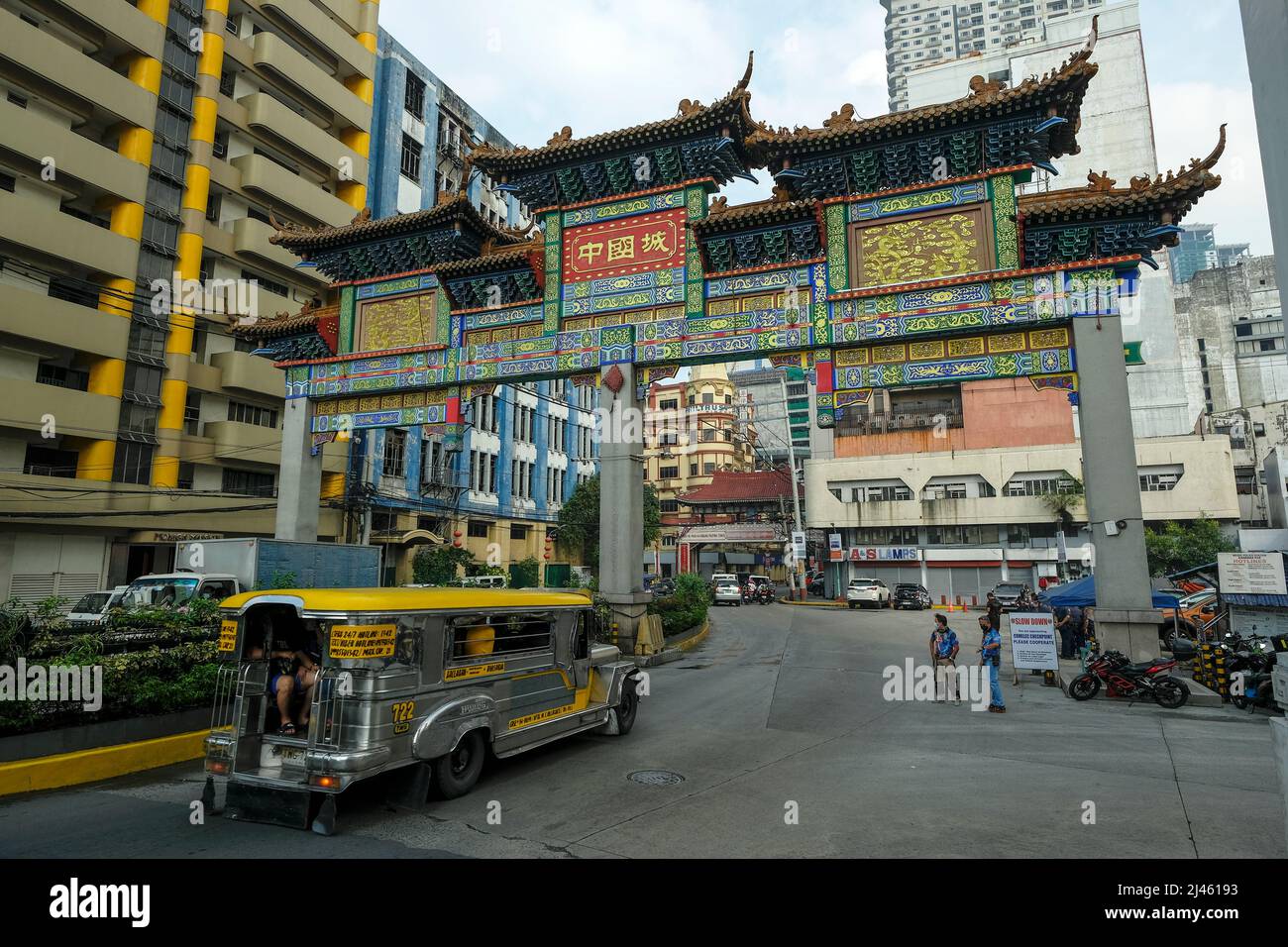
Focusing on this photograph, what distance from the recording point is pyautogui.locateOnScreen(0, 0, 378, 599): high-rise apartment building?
2236cm

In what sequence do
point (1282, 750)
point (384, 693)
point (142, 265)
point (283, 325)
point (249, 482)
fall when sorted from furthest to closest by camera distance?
point (249, 482) → point (142, 265) → point (283, 325) → point (384, 693) → point (1282, 750)

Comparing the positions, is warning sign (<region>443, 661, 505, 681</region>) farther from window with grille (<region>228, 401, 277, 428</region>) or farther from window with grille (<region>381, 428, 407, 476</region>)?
window with grille (<region>381, 428, 407, 476</region>)

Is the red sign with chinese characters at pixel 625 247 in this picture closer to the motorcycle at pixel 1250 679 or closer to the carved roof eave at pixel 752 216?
the carved roof eave at pixel 752 216

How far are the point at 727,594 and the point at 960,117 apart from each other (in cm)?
2982

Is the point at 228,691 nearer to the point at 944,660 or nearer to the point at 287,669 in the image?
the point at 287,669

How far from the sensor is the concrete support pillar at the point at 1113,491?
13148mm

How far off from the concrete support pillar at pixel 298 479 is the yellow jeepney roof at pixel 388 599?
549 inches

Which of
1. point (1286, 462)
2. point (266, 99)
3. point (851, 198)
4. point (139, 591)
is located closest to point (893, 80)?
point (1286, 462)

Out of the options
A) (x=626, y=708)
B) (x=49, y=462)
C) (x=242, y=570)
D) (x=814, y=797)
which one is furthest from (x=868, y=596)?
(x=49, y=462)

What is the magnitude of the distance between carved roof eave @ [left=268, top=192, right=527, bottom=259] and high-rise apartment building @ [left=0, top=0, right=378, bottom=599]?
319 inches

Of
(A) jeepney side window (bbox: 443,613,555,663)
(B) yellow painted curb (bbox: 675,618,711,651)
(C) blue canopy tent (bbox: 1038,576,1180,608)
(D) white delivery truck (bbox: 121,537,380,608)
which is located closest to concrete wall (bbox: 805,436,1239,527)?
(B) yellow painted curb (bbox: 675,618,711,651)

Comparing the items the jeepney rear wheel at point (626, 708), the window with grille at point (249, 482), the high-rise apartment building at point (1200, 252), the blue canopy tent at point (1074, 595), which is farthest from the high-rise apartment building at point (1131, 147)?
the high-rise apartment building at point (1200, 252)

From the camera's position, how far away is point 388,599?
6840 millimetres
